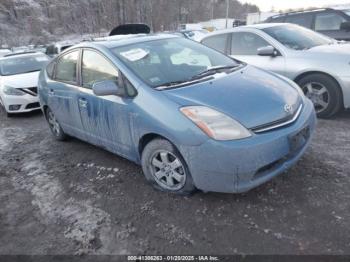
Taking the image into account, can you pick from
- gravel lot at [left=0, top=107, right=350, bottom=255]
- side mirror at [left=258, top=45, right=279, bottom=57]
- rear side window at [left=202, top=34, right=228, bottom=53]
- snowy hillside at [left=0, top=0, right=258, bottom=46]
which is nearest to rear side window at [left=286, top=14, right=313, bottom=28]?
rear side window at [left=202, top=34, right=228, bottom=53]

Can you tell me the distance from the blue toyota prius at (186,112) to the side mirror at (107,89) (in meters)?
0.01

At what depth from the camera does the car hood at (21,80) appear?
6809 millimetres

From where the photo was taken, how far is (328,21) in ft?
25.5

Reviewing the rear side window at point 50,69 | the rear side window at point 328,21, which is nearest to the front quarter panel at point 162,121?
the rear side window at point 50,69

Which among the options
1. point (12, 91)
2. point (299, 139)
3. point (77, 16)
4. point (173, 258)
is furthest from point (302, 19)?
point (77, 16)

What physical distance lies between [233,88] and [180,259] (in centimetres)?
161

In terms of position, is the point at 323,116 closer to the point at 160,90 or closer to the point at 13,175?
the point at 160,90

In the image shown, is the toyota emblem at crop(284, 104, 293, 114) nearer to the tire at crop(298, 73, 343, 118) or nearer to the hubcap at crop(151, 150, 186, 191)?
the hubcap at crop(151, 150, 186, 191)

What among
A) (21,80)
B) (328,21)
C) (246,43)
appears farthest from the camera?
(328,21)

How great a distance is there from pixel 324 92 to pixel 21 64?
23.5 ft

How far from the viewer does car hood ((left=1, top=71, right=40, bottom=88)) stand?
22.3ft

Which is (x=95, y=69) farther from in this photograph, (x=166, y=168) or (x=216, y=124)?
(x=216, y=124)

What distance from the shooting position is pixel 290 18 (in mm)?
7926

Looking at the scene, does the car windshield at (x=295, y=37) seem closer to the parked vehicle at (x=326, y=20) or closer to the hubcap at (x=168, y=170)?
the parked vehicle at (x=326, y=20)
